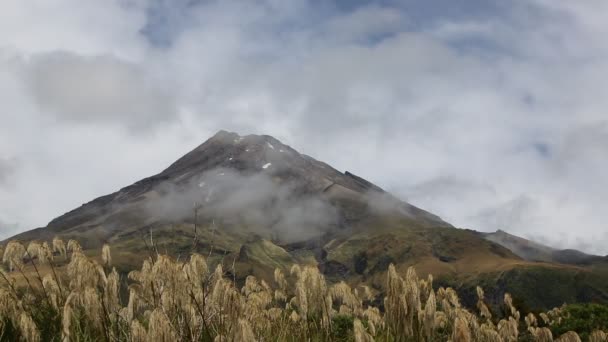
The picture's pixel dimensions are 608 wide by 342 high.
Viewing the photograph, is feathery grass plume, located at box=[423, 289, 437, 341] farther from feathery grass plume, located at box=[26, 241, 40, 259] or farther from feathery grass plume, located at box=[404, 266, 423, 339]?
feathery grass plume, located at box=[26, 241, 40, 259]

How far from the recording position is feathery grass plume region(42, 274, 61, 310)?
867 cm

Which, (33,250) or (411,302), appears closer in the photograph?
(411,302)

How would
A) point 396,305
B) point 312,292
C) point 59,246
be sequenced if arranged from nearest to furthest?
point 396,305 < point 312,292 < point 59,246

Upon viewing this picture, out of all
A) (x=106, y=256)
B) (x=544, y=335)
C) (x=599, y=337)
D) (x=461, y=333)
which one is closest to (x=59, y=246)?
(x=106, y=256)

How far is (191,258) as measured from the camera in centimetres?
753

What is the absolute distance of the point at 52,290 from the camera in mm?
8812

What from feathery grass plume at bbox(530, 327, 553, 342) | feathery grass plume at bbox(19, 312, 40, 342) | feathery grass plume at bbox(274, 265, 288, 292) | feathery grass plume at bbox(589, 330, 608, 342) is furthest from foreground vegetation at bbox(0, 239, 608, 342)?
feathery grass plume at bbox(530, 327, 553, 342)

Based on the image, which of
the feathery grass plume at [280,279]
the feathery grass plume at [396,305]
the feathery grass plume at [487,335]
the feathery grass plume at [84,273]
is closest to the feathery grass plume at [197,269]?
the feathery grass plume at [84,273]

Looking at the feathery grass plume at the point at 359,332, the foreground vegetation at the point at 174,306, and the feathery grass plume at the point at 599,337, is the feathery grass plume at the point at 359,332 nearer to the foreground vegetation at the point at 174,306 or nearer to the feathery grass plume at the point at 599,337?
the foreground vegetation at the point at 174,306

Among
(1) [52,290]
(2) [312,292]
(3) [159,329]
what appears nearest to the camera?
(3) [159,329]

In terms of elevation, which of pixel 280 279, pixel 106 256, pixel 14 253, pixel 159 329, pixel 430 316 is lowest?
pixel 430 316

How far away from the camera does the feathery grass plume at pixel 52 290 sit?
28.5ft

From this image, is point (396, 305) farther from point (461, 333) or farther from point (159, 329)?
point (159, 329)

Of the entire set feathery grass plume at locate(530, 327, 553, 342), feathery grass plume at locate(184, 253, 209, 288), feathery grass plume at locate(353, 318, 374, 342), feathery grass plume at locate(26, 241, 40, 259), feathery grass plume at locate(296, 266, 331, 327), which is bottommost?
feathery grass plume at locate(530, 327, 553, 342)
